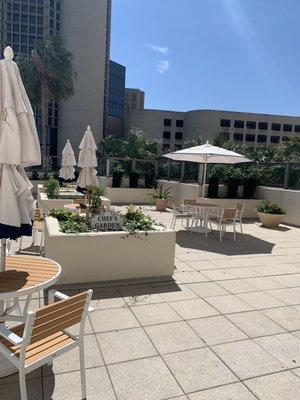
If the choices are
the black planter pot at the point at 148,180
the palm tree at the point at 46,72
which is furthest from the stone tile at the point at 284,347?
the palm tree at the point at 46,72

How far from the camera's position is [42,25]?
47469 mm

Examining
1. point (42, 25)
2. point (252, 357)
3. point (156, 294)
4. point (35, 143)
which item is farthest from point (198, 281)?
point (42, 25)

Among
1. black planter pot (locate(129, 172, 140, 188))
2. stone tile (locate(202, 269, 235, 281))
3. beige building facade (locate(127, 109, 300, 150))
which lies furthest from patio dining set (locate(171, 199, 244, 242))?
beige building facade (locate(127, 109, 300, 150))

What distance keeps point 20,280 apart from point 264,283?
3.81 meters

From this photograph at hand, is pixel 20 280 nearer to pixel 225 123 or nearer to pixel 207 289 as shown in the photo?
pixel 207 289

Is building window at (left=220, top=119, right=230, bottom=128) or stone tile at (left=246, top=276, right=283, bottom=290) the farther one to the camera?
building window at (left=220, top=119, right=230, bottom=128)

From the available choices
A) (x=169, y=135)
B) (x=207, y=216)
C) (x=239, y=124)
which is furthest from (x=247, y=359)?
(x=239, y=124)

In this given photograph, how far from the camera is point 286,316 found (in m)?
4.10

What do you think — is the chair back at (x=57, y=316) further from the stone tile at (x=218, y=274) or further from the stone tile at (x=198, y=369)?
the stone tile at (x=218, y=274)

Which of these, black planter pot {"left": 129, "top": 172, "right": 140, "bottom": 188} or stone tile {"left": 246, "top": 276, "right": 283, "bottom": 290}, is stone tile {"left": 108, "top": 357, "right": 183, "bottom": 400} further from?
black planter pot {"left": 129, "top": 172, "right": 140, "bottom": 188}

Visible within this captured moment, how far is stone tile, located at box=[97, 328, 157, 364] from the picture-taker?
10.1 ft

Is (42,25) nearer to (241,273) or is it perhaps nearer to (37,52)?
(37,52)

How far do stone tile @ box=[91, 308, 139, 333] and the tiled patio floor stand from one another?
1cm

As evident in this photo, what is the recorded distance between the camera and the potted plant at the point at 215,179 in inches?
495
